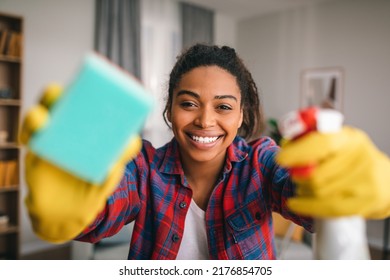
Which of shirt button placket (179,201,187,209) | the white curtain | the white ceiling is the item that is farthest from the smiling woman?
the white ceiling

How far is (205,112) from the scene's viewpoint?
2.91 feet

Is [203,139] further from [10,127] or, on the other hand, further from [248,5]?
[248,5]

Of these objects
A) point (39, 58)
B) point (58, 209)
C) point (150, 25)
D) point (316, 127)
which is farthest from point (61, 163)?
point (150, 25)

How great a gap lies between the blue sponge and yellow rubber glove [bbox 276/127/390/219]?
0.18 meters

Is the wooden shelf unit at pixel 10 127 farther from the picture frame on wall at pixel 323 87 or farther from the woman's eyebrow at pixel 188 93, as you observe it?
the picture frame on wall at pixel 323 87

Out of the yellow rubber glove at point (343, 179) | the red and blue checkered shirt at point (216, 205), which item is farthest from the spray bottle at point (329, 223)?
the red and blue checkered shirt at point (216, 205)

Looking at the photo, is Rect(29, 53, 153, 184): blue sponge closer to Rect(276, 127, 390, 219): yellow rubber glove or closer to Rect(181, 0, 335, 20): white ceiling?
Rect(276, 127, 390, 219): yellow rubber glove

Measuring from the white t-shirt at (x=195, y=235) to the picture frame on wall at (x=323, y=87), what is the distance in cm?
303

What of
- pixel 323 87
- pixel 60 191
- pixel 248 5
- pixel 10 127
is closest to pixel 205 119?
pixel 60 191

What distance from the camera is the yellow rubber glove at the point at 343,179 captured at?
0.43 meters

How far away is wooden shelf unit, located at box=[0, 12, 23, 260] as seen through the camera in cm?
257
